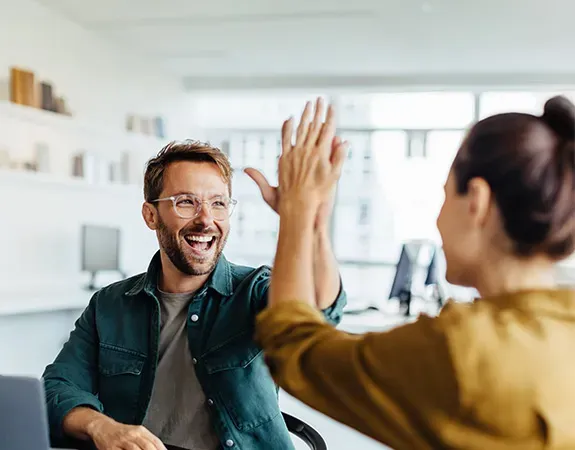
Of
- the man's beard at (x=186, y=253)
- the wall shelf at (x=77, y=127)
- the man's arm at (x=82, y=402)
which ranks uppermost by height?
the wall shelf at (x=77, y=127)

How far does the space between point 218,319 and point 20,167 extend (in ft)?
12.4

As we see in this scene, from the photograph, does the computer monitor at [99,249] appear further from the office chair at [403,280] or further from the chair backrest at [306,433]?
the chair backrest at [306,433]

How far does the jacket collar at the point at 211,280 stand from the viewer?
1868mm

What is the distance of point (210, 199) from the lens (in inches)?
75.9

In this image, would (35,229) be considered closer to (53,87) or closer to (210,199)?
(53,87)

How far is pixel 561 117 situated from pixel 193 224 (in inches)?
43.0

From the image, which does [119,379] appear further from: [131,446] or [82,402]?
[131,446]

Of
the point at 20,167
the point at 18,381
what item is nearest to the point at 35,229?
the point at 20,167

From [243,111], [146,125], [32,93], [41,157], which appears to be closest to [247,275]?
[32,93]

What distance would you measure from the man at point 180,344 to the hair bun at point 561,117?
3.19 ft

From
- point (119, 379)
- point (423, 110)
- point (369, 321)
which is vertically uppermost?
point (423, 110)

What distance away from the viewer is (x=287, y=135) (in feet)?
3.45

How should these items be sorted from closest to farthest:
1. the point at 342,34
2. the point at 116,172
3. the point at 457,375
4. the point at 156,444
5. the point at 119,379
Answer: the point at 457,375, the point at 156,444, the point at 119,379, the point at 342,34, the point at 116,172

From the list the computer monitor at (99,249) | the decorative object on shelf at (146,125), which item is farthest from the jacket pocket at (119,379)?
the decorative object on shelf at (146,125)
